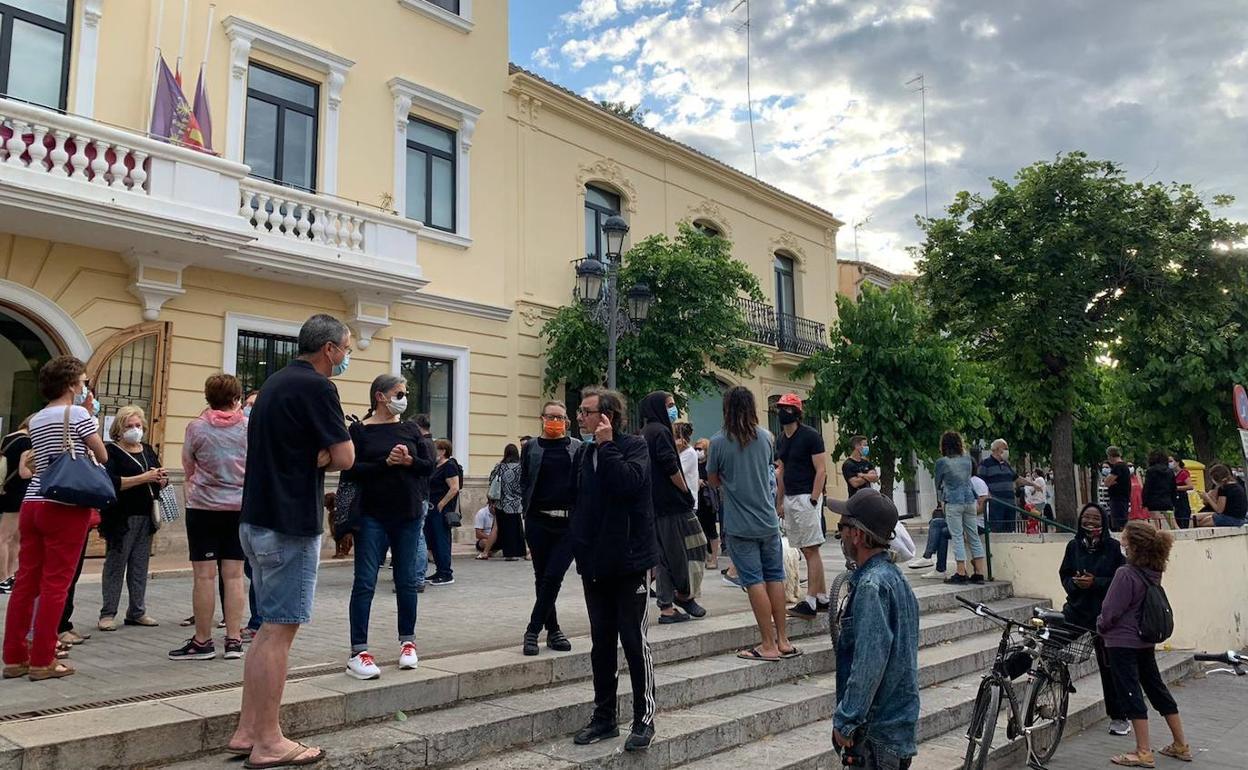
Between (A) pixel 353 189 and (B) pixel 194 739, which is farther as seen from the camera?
(A) pixel 353 189

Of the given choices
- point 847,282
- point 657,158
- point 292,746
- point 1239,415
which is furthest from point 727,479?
point 847,282

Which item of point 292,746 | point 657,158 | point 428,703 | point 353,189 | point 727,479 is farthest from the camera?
point 657,158

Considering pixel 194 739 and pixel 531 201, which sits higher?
pixel 531 201

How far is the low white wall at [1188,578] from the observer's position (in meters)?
11.0

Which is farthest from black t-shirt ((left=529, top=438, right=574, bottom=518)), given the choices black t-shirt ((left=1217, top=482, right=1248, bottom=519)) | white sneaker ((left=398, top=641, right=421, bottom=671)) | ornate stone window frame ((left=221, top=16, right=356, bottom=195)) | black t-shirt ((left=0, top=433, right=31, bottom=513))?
black t-shirt ((left=1217, top=482, right=1248, bottom=519))

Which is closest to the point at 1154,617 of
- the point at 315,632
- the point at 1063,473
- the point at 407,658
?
the point at 407,658

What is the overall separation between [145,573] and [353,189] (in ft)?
28.7

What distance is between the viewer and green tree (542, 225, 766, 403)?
15961 millimetres

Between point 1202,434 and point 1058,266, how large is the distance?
1621 centimetres

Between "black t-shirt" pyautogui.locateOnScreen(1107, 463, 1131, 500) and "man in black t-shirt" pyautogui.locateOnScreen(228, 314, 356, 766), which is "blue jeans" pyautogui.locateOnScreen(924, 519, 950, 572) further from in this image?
"man in black t-shirt" pyautogui.locateOnScreen(228, 314, 356, 766)

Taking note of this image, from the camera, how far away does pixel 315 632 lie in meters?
6.45

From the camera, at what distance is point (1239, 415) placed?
1066 cm

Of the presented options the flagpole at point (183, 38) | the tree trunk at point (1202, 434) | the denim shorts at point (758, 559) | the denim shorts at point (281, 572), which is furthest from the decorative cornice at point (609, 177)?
the tree trunk at point (1202, 434)

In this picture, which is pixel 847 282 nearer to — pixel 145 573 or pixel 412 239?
pixel 412 239
